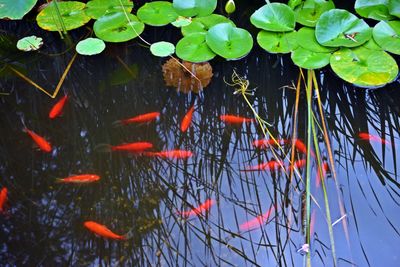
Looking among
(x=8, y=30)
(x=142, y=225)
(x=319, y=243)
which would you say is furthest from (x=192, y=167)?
(x=8, y=30)

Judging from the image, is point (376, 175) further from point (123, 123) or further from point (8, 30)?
point (8, 30)

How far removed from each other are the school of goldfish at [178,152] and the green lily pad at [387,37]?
44 cm

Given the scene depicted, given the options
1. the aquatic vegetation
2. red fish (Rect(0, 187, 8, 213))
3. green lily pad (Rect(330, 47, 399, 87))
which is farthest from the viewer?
the aquatic vegetation

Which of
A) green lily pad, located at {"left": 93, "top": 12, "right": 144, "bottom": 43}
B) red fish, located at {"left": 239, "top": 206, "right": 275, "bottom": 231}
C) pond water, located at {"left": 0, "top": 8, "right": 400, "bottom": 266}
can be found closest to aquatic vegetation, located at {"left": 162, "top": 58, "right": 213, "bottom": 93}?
pond water, located at {"left": 0, "top": 8, "right": 400, "bottom": 266}

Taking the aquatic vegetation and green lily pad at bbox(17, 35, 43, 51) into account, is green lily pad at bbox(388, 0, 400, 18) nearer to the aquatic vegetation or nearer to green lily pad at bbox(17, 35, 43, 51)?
the aquatic vegetation

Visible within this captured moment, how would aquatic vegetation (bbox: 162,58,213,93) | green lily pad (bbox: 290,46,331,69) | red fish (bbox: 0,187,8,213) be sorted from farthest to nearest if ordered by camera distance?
1. aquatic vegetation (bbox: 162,58,213,93)
2. green lily pad (bbox: 290,46,331,69)
3. red fish (bbox: 0,187,8,213)

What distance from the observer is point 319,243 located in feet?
5.74

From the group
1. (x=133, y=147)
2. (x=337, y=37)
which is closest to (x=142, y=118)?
(x=133, y=147)

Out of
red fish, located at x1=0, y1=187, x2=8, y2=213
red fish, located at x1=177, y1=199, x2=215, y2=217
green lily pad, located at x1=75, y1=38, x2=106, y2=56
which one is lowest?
red fish, located at x1=177, y1=199, x2=215, y2=217

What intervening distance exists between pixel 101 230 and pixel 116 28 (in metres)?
1.10

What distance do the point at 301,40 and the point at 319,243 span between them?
3.32ft

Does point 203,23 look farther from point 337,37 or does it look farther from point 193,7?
point 337,37

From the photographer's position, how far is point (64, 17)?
252 centimetres

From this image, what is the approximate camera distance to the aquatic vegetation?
2.33m
